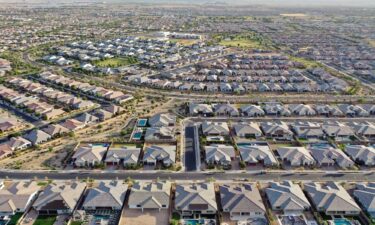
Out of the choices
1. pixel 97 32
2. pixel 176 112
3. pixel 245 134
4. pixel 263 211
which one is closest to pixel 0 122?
pixel 176 112

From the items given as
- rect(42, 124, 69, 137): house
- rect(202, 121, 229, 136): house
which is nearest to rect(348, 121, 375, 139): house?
rect(202, 121, 229, 136): house

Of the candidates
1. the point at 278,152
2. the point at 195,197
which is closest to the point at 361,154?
the point at 278,152

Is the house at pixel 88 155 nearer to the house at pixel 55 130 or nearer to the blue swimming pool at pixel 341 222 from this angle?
the house at pixel 55 130

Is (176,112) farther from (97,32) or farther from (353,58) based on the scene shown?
(97,32)

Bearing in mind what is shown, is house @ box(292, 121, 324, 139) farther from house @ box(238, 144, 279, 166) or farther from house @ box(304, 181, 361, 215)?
house @ box(304, 181, 361, 215)

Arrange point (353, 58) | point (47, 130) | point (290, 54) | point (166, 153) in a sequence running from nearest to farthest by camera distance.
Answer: point (166, 153) → point (47, 130) → point (353, 58) → point (290, 54)

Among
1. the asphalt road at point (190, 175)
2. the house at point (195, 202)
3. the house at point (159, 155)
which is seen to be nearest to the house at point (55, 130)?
the asphalt road at point (190, 175)
